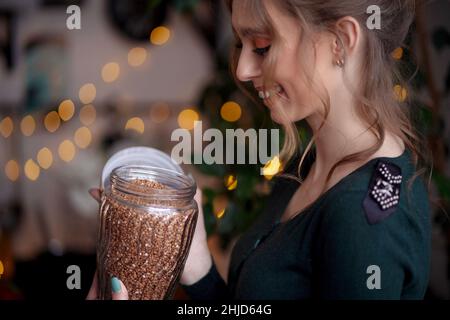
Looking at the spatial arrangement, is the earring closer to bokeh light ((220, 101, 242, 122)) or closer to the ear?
the ear

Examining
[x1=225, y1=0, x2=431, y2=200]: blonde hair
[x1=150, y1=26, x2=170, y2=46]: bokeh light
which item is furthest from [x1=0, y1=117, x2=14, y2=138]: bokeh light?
[x1=225, y1=0, x2=431, y2=200]: blonde hair

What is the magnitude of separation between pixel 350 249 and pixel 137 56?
6.70 ft

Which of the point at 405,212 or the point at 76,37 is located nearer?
the point at 405,212

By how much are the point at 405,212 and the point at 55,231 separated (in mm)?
2177

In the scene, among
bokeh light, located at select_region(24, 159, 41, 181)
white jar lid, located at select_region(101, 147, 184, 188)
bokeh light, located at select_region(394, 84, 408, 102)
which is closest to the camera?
white jar lid, located at select_region(101, 147, 184, 188)

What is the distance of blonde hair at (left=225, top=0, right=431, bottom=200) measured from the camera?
73 centimetres

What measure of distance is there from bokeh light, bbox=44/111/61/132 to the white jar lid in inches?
75.7

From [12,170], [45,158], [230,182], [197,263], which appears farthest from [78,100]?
[197,263]

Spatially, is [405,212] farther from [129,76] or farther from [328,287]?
[129,76]

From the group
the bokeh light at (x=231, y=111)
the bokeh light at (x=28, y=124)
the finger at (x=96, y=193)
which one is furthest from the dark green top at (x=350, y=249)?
the bokeh light at (x=28, y=124)

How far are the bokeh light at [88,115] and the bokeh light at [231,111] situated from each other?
46.1 inches

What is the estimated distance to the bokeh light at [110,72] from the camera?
260 cm
